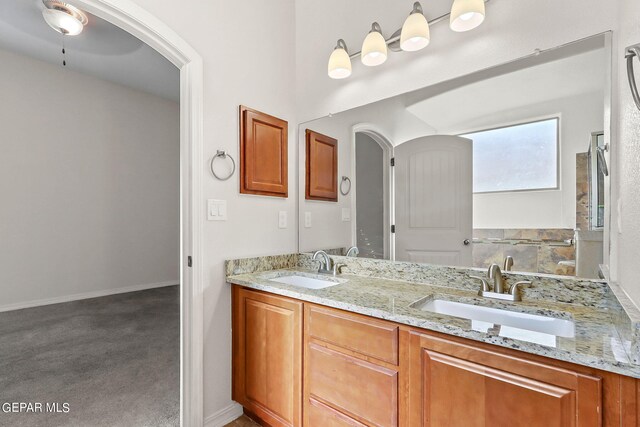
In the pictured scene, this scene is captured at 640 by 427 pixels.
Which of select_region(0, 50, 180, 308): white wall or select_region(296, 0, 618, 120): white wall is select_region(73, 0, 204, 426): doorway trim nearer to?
select_region(296, 0, 618, 120): white wall

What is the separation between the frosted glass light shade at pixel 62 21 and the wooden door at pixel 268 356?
9.78 feet

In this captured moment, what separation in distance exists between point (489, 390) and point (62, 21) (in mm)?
4092

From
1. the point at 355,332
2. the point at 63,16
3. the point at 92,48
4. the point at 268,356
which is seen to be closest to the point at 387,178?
the point at 355,332

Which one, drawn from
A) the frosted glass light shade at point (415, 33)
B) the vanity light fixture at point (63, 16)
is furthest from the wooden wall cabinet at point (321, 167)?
the vanity light fixture at point (63, 16)

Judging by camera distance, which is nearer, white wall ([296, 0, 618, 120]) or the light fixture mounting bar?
white wall ([296, 0, 618, 120])

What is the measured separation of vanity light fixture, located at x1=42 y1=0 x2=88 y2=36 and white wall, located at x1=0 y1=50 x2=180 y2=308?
152cm

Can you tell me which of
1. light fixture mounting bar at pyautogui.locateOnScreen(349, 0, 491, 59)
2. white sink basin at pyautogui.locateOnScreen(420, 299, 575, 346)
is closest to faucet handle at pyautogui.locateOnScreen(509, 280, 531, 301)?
white sink basin at pyautogui.locateOnScreen(420, 299, 575, 346)

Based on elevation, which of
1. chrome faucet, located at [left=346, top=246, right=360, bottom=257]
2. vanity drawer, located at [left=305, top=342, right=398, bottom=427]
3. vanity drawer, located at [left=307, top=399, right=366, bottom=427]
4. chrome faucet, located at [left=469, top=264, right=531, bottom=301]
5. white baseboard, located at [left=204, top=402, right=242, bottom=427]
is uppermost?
chrome faucet, located at [left=346, top=246, right=360, bottom=257]

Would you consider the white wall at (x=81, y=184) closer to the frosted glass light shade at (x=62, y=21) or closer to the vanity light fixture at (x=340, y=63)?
the frosted glass light shade at (x=62, y=21)

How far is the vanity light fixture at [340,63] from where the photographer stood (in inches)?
76.7

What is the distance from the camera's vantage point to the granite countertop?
809 mm

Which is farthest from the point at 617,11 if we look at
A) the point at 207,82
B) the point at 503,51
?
the point at 207,82

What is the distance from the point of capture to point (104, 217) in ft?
14.5

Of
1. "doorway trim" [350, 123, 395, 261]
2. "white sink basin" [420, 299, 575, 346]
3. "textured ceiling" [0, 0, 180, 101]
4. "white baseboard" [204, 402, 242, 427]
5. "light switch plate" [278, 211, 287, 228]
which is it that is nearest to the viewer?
"white sink basin" [420, 299, 575, 346]
